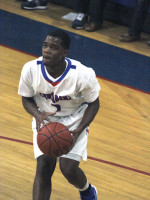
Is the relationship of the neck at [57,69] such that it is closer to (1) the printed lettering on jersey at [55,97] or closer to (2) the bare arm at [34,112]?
(1) the printed lettering on jersey at [55,97]

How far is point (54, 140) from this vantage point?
3.38 metres

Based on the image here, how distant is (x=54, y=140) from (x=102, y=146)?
172cm

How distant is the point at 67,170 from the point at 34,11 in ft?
17.6

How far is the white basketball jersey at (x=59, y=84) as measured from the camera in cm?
360

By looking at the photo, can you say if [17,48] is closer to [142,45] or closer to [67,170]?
[142,45]

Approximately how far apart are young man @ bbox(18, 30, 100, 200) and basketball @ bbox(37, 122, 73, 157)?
113 millimetres

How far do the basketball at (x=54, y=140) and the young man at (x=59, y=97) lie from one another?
0.11 m

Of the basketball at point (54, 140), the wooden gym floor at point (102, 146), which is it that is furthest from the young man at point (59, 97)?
the wooden gym floor at point (102, 146)

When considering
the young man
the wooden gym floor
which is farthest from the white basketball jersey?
the wooden gym floor

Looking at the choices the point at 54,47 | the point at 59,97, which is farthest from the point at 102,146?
the point at 54,47

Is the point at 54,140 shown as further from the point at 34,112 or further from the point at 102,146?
the point at 102,146

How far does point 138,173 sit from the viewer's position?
4.71 m

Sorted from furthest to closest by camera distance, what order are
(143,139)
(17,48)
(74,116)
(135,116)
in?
1. (17,48)
2. (135,116)
3. (143,139)
4. (74,116)

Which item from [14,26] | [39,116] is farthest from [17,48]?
[39,116]
